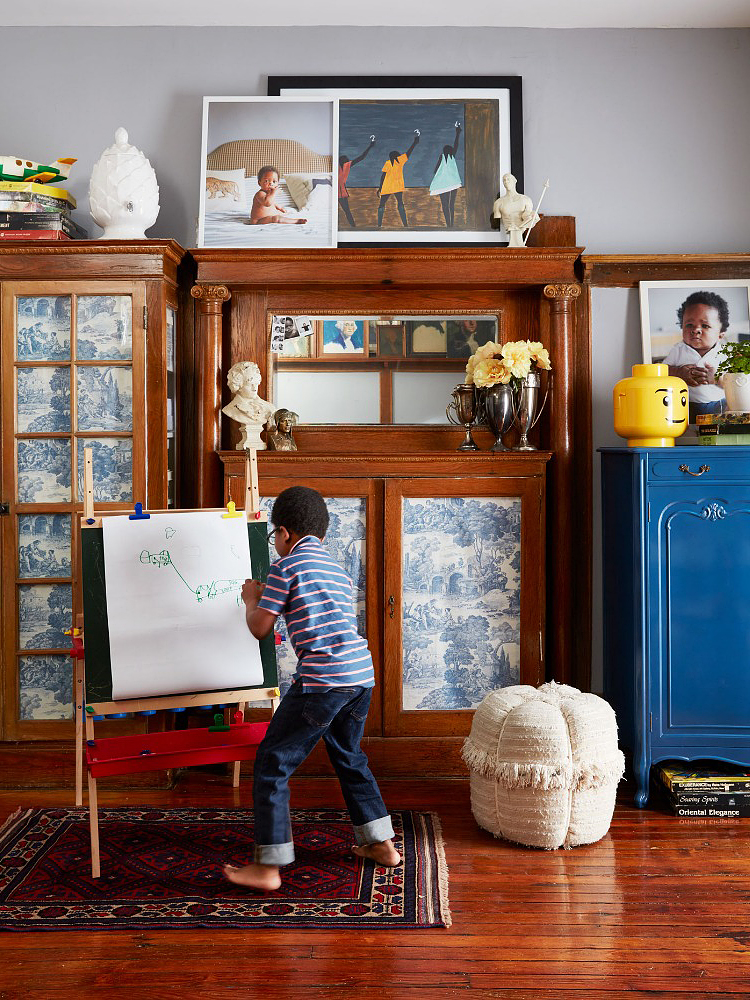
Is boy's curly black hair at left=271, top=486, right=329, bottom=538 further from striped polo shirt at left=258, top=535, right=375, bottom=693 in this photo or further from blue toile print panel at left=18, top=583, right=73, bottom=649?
blue toile print panel at left=18, top=583, right=73, bottom=649

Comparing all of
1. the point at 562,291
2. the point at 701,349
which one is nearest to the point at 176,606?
the point at 562,291

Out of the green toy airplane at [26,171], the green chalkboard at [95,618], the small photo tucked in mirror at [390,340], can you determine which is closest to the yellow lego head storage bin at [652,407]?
the small photo tucked in mirror at [390,340]

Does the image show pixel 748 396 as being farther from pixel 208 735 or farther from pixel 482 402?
pixel 208 735

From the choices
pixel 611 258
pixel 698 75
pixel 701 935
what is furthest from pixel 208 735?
pixel 698 75

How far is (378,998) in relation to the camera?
2125 mm

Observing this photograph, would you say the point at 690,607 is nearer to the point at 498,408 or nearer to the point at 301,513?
the point at 498,408

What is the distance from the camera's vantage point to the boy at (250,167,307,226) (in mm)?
3739

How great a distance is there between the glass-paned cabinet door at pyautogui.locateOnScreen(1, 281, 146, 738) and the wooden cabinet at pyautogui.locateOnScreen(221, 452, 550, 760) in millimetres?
487

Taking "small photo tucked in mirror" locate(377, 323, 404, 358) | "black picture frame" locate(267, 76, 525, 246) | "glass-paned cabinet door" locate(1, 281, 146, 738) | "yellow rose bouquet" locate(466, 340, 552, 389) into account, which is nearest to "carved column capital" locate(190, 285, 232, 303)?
"glass-paned cabinet door" locate(1, 281, 146, 738)

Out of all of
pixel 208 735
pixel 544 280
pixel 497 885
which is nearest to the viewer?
pixel 497 885

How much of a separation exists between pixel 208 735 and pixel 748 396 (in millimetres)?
2278

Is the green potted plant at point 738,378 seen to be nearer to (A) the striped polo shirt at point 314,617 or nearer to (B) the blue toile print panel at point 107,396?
(A) the striped polo shirt at point 314,617

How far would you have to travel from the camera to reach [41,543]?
3543mm

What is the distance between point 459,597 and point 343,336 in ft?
3.86
